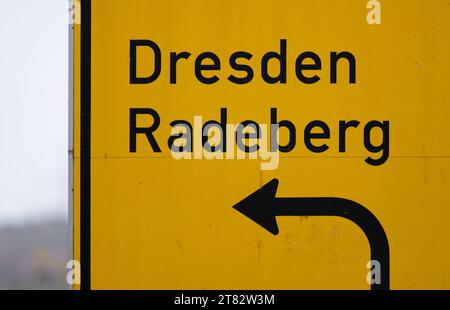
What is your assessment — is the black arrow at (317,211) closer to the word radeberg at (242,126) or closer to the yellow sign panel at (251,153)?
the yellow sign panel at (251,153)

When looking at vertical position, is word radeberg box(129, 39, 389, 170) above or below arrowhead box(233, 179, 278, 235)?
above

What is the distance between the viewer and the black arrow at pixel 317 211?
2354 mm

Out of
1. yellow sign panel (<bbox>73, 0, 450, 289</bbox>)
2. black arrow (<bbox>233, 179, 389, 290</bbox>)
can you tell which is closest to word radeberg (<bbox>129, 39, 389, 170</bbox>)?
yellow sign panel (<bbox>73, 0, 450, 289</bbox>)

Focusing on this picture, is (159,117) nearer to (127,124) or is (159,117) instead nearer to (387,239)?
(127,124)

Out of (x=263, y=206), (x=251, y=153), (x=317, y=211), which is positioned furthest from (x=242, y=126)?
(x=317, y=211)

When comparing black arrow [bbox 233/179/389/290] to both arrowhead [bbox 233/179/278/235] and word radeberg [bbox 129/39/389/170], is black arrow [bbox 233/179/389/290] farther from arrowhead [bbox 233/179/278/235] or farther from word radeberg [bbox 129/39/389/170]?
word radeberg [bbox 129/39/389/170]

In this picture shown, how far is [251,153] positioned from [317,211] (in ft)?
1.01

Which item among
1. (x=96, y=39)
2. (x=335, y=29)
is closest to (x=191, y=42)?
(x=96, y=39)

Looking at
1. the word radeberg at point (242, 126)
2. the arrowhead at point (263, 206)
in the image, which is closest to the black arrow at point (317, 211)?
the arrowhead at point (263, 206)

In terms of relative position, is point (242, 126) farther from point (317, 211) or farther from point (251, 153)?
point (317, 211)

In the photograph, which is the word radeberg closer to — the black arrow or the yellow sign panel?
the yellow sign panel

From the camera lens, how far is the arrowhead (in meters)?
2.35

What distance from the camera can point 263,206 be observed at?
234cm
